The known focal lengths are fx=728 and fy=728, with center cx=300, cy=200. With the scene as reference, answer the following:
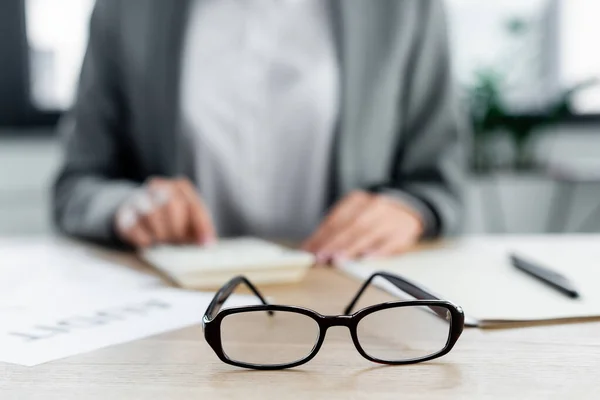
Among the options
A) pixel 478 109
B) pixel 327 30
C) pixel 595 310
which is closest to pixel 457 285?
pixel 595 310

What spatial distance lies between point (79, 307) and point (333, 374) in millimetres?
265

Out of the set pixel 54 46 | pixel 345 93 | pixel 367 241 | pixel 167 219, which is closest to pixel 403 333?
pixel 367 241

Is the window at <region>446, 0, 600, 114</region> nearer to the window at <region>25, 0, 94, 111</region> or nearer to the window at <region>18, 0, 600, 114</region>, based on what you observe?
the window at <region>18, 0, 600, 114</region>

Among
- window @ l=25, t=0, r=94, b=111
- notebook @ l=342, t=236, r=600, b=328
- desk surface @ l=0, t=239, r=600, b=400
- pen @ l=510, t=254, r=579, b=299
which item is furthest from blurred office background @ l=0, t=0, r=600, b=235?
desk surface @ l=0, t=239, r=600, b=400

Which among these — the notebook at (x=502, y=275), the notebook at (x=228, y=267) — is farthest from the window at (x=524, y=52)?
the notebook at (x=228, y=267)

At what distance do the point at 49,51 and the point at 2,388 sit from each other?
195 centimetres

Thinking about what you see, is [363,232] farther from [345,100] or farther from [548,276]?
[345,100]

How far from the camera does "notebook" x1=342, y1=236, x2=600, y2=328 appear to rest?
55 cm

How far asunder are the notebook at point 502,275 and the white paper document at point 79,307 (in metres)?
0.18

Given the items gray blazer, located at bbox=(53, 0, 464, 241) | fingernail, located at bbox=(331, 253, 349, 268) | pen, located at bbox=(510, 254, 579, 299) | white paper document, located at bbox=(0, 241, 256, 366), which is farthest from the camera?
gray blazer, located at bbox=(53, 0, 464, 241)

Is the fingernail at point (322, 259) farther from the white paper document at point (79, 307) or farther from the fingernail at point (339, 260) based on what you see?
the white paper document at point (79, 307)

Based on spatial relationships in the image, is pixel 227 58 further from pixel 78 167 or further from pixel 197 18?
pixel 78 167

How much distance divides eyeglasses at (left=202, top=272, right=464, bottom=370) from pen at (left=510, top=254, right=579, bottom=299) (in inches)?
5.6

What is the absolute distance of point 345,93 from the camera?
3.78ft
